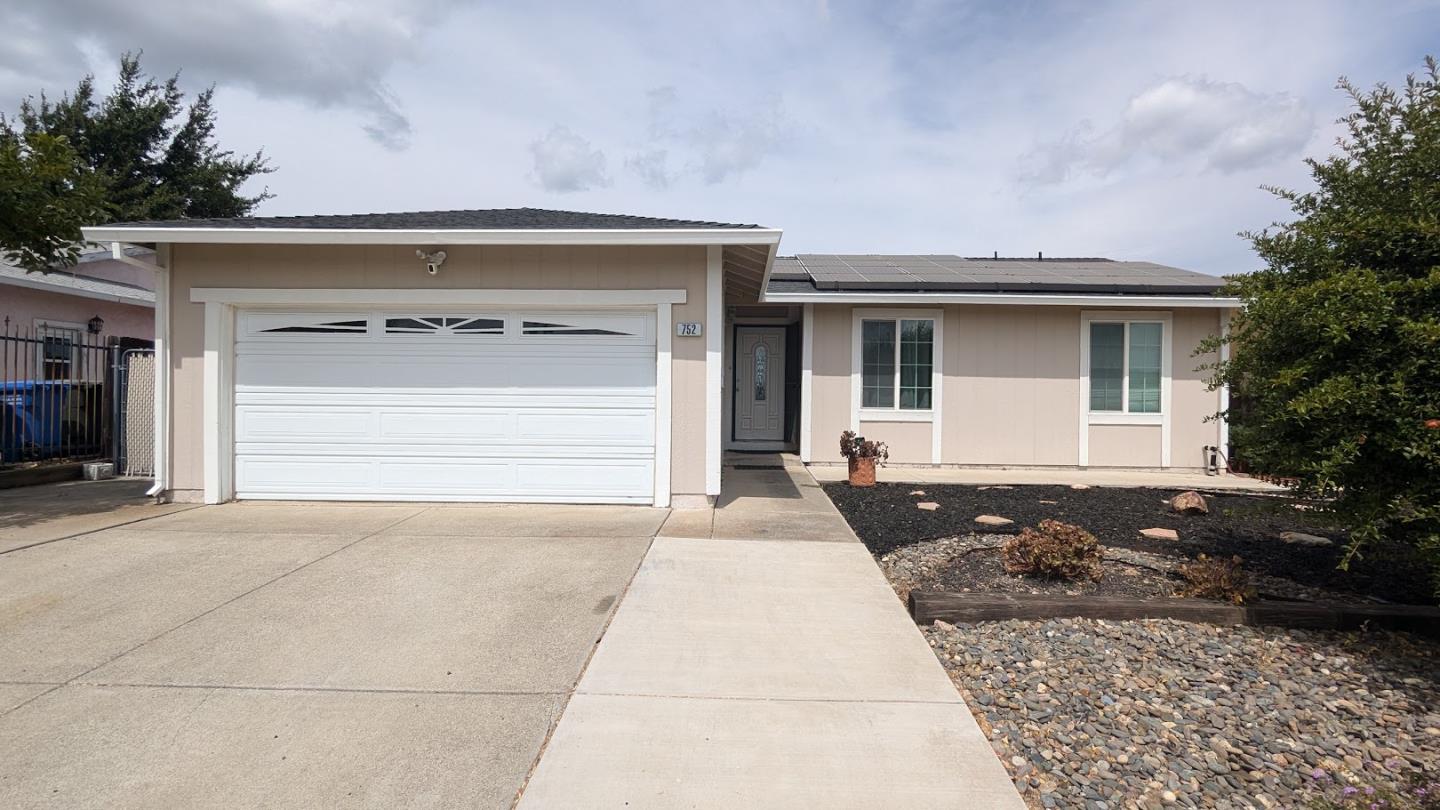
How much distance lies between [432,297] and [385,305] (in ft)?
1.69

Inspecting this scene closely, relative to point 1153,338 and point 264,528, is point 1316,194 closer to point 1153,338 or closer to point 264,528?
point 1153,338

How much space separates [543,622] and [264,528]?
12.4 feet

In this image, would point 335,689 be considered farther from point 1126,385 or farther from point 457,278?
point 1126,385

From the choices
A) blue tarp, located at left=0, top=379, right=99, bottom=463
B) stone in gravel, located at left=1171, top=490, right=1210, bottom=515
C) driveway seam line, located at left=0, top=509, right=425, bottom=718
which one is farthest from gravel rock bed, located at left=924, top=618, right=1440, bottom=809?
blue tarp, located at left=0, top=379, right=99, bottom=463

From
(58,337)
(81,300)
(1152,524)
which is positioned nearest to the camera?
(1152,524)

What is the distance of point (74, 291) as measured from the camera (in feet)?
42.6

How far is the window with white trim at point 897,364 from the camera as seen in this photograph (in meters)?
11.1

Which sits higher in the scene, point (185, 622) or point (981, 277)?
point (981, 277)

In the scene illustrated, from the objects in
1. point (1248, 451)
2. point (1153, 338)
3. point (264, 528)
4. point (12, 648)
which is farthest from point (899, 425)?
point (12, 648)

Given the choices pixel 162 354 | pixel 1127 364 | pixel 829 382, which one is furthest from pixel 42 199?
pixel 1127 364

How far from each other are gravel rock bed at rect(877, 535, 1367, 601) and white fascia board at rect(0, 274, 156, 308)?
12.0 m

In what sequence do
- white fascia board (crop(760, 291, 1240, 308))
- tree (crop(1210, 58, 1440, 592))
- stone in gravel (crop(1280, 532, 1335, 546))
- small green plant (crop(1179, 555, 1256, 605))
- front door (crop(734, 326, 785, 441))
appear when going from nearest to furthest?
tree (crop(1210, 58, 1440, 592)), small green plant (crop(1179, 555, 1256, 605)), stone in gravel (crop(1280, 532, 1335, 546)), white fascia board (crop(760, 291, 1240, 308)), front door (crop(734, 326, 785, 441))

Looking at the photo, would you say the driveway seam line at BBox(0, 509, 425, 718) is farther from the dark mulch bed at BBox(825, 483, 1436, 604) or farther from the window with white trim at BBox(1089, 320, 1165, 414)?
the window with white trim at BBox(1089, 320, 1165, 414)

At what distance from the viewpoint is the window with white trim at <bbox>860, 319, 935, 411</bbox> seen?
1107cm
